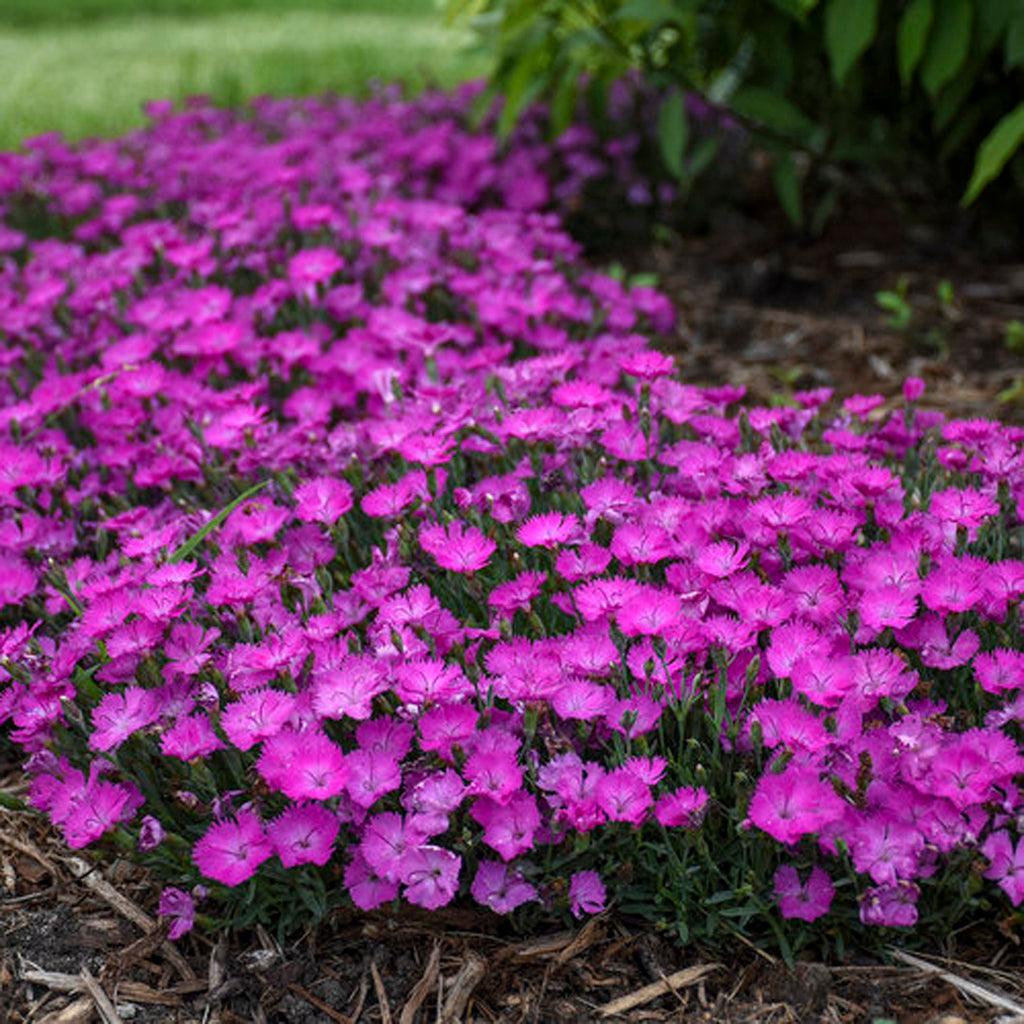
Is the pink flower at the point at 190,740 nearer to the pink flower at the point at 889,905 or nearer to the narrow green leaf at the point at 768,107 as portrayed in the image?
the pink flower at the point at 889,905

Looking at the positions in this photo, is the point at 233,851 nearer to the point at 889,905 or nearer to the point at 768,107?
the point at 889,905

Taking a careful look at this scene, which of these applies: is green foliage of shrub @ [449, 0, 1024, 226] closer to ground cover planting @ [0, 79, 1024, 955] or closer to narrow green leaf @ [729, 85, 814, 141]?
narrow green leaf @ [729, 85, 814, 141]

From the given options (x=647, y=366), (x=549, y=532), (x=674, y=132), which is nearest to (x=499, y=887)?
(x=549, y=532)

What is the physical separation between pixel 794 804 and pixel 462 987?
53 cm

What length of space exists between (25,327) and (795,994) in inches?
102

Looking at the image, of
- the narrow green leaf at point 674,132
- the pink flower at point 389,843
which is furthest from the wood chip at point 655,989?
the narrow green leaf at point 674,132

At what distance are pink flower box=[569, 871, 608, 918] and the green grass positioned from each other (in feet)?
10.6

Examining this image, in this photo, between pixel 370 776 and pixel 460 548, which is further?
pixel 460 548

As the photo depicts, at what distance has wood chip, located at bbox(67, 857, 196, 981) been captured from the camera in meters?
1.91

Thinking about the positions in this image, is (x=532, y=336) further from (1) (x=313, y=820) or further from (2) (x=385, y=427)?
(1) (x=313, y=820)

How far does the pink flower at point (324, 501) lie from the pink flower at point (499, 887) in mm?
713

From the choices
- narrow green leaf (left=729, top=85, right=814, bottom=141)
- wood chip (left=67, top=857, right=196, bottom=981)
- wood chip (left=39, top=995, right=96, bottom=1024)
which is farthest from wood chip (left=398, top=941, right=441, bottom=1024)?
narrow green leaf (left=729, top=85, right=814, bottom=141)

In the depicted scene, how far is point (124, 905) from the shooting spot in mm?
2027

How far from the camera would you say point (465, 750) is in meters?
1.81
